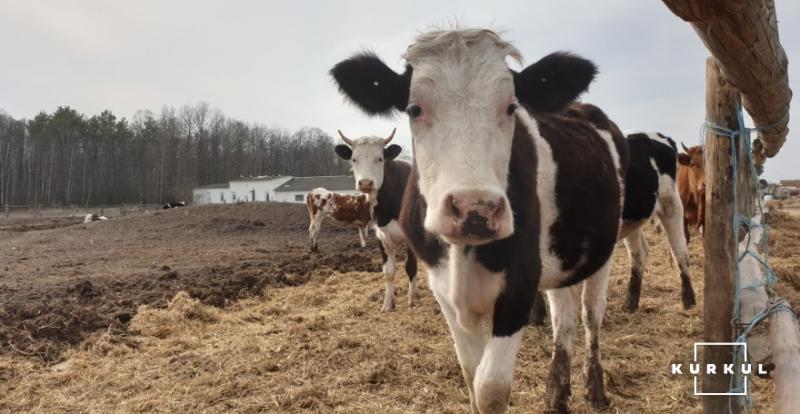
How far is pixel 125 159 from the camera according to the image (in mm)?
72188

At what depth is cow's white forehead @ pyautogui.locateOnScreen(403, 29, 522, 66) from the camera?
2527 millimetres

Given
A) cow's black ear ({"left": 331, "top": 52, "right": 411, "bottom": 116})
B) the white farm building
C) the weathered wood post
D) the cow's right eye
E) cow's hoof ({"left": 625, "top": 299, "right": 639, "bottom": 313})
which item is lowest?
cow's hoof ({"left": 625, "top": 299, "right": 639, "bottom": 313})

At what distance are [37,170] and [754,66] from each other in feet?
260

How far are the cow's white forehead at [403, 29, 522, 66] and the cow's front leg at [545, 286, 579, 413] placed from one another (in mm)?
2228

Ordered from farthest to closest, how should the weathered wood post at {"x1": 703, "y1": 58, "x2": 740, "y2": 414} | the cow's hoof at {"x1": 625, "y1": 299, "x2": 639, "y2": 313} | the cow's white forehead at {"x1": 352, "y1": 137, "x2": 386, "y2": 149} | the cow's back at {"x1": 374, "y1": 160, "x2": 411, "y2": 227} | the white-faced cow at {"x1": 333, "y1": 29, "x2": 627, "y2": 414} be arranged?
the cow's white forehead at {"x1": 352, "y1": 137, "x2": 386, "y2": 149} → the cow's back at {"x1": 374, "y1": 160, "x2": 411, "y2": 227} → the cow's hoof at {"x1": 625, "y1": 299, "x2": 639, "y2": 313} → the weathered wood post at {"x1": 703, "y1": 58, "x2": 740, "y2": 414} → the white-faced cow at {"x1": 333, "y1": 29, "x2": 627, "y2": 414}

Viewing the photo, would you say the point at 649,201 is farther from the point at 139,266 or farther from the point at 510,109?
the point at 139,266

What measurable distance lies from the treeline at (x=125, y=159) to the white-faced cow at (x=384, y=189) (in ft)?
215

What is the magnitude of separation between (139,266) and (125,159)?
2723 inches

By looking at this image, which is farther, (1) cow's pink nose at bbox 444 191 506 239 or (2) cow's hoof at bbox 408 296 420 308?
(2) cow's hoof at bbox 408 296 420 308

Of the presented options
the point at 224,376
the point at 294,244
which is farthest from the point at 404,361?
the point at 294,244

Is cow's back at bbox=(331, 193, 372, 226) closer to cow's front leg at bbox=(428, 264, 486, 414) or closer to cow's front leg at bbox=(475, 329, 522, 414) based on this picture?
cow's front leg at bbox=(428, 264, 486, 414)

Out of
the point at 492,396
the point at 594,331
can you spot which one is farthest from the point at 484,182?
the point at 594,331

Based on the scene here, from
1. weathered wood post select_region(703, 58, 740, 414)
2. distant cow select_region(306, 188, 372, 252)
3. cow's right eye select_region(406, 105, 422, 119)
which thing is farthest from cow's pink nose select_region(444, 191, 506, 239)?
distant cow select_region(306, 188, 372, 252)

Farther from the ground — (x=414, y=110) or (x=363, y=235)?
(x=414, y=110)
